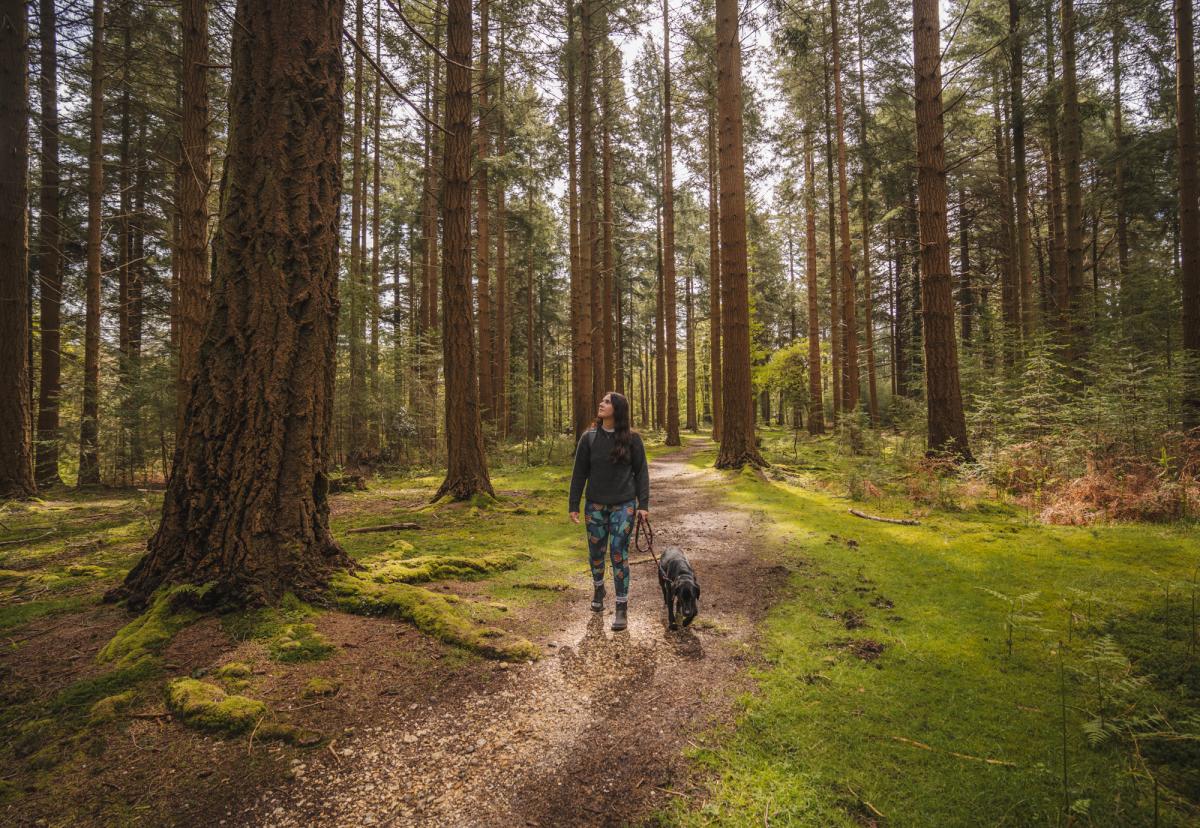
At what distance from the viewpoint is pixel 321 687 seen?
2.90 metres

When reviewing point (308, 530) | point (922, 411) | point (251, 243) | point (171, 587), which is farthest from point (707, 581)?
point (922, 411)

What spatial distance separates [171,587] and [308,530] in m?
0.95

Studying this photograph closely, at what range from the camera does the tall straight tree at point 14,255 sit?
8.92 m

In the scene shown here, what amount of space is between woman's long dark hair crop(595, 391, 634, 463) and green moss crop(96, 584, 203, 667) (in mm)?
3403

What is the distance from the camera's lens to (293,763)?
2.34 m

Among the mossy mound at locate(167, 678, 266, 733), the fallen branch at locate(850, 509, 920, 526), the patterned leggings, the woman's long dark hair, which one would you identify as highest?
the woman's long dark hair

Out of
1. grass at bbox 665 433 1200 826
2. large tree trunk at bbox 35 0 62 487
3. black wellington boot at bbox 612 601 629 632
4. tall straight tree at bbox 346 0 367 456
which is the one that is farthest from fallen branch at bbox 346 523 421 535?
large tree trunk at bbox 35 0 62 487

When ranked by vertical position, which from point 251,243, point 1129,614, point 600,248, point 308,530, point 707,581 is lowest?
point 707,581

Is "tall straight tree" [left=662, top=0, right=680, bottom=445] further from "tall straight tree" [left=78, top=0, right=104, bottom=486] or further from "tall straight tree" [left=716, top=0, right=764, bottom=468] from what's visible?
"tall straight tree" [left=78, top=0, right=104, bottom=486]

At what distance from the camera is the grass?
209 centimetres

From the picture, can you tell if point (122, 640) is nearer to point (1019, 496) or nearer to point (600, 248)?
point (1019, 496)

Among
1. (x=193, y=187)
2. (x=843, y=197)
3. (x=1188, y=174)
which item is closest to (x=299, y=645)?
(x=193, y=187)

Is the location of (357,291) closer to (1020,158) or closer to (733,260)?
(733,260)

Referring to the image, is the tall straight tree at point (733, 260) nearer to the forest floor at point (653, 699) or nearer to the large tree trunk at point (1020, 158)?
the forest floor at point (653, 699)
